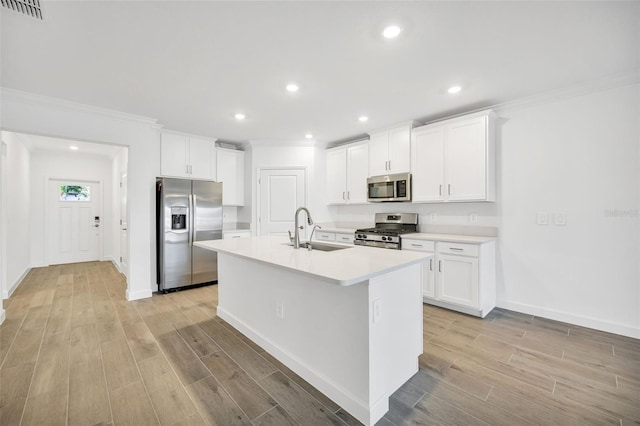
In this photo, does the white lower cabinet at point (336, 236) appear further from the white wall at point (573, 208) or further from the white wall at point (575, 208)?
the white wall at point (575, 208)

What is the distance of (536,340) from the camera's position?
8.20ft

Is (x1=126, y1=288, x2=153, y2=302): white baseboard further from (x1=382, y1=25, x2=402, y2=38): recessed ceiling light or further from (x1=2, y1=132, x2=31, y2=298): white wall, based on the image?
(x1=382, y1=25, x2=402, y2=38): recessed ceiling light

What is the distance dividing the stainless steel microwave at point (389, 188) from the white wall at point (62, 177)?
6.15 meters

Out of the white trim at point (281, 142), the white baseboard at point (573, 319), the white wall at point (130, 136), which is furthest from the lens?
the white trim at point (281, 142)

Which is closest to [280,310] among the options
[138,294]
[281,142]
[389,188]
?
[389,188]

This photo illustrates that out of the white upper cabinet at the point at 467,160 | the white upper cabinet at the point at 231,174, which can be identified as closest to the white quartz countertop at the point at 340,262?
the white upper cabinet at the point at 467,160

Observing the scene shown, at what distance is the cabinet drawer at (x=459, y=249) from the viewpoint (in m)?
3.00

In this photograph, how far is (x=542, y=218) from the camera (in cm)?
303

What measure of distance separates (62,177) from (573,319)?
9.15 meters

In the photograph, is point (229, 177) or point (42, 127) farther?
point (229, 177)

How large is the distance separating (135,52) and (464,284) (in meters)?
3.86

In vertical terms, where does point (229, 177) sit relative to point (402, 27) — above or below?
below

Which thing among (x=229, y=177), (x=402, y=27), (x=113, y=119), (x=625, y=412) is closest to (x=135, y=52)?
(x=113, y=119)

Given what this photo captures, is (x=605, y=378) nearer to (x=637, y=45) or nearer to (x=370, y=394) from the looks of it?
(x=370, y=394)
